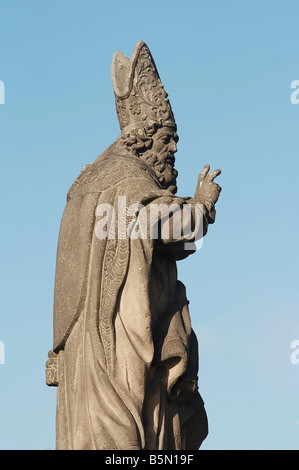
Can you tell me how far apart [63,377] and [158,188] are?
2181 millimetres

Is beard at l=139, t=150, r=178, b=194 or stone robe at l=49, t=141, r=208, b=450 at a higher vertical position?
beard at l=139, t=150, r=178, b=194

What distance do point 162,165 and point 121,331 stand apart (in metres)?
2.02

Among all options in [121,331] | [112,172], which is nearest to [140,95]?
[112,172]

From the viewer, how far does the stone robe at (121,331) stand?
14.8 m

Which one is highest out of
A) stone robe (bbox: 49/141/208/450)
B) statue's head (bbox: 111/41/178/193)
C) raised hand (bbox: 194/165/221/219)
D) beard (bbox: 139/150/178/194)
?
statue's head (bbox: 111/41/178/193)

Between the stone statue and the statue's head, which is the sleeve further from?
the statue's head

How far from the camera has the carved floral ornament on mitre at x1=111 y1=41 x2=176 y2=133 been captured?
1606cm

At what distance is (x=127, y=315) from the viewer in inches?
590

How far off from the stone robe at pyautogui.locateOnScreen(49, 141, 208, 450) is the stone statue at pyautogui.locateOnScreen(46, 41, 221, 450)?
1 cm

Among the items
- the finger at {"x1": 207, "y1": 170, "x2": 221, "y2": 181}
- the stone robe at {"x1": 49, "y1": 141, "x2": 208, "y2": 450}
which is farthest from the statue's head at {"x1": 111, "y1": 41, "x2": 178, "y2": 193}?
the finger at {"x1": 207, "y1": 170, "x2": 221, "y2": 181}

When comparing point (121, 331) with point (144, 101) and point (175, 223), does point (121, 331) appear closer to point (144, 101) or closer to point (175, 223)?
point (175, 223)

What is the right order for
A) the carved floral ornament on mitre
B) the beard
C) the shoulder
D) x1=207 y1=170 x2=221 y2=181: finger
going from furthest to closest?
the carved floral ornament on mitre
the beard
x1=207 y1=170 x2=221 y2=181: finger
the shoulder
